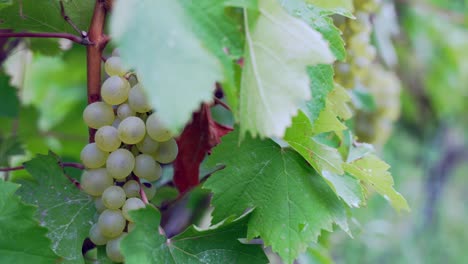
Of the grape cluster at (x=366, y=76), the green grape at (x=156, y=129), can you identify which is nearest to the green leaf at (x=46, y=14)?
the green grape at (x=156, y=129)

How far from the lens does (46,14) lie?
Answer: 522 mm

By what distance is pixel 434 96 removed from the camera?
203 cm

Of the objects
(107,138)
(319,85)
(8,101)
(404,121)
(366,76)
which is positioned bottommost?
(404,121)

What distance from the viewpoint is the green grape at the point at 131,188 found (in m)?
0.47

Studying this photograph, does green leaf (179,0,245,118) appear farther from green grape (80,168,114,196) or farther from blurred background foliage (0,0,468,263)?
blurred background foliage (0,0,468,263)

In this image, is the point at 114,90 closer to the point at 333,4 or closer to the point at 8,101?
the point at 333,4

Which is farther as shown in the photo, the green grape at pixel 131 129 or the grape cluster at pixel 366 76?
the grape cluster at pixel 366 76

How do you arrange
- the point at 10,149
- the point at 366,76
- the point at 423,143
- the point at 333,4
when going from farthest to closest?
the point at 423,143 → the point at 366,76 → the point at 10,149 → the point at 333,4

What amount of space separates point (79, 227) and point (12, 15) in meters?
0.22

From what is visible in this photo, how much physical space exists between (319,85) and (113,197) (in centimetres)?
20

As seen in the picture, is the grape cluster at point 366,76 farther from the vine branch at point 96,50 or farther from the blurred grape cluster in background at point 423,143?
the vine branch at point 96,50

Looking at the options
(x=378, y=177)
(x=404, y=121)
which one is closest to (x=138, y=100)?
(x=378, y=177)

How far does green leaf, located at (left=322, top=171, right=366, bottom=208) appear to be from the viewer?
48 cm

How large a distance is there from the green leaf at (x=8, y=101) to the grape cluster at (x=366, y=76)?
51cm
